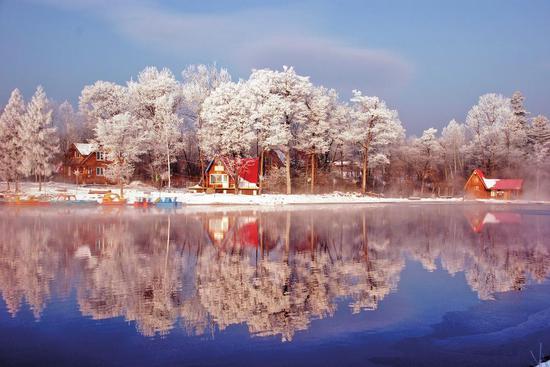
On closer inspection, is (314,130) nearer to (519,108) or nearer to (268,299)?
(519,108)

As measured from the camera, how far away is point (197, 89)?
83.6m

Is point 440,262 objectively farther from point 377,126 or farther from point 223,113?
point 377,126

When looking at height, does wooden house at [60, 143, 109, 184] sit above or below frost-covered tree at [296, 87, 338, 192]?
below

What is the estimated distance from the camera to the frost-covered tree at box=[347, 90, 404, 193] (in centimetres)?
8200

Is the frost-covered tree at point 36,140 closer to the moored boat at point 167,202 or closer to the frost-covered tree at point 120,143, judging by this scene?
the frost-covered tree at point 120,143

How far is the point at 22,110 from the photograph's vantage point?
81.4 m

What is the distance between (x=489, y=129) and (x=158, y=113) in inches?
2365

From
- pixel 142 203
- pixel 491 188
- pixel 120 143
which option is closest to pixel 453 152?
pixel 491 188

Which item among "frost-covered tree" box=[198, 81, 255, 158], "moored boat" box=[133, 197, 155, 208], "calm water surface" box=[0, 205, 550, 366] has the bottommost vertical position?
"calm water surface" box=[0, 205, 550, 366]

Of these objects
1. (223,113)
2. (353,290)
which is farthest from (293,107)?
(353,290)

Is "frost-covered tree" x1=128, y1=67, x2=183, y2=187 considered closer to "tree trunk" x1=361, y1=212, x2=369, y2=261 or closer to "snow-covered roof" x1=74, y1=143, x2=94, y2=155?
"snow-covered roof" x1=74, y1=143, x2=94, y2=155

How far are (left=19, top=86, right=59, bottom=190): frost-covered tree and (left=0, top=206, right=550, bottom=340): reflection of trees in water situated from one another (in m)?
31.8

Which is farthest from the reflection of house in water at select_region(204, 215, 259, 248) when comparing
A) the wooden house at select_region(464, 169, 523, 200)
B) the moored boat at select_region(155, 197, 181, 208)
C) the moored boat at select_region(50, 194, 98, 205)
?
the wooden house at select_region(464, 169, 523, 200)

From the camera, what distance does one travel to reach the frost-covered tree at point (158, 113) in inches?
3167
